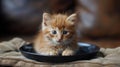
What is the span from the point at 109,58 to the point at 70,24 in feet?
0.80

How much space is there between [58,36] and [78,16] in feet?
2.32

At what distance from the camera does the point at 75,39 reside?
1.38 metres

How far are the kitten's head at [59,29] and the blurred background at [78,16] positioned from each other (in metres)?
0.50

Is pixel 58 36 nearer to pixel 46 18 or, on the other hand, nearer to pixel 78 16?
pixel 46 18

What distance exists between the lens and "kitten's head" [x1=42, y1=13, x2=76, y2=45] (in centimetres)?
129

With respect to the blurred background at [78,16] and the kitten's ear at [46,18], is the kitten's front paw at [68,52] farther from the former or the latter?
the blurred background at [78,16]

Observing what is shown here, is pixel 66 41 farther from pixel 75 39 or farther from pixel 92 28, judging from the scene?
pixel 92 28

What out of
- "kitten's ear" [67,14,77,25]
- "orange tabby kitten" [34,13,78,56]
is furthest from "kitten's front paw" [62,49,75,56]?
"kitten's ear" [67,14,77,25]

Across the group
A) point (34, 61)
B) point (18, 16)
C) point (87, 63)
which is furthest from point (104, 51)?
point (18, 16)

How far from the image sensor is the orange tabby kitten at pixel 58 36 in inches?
51.1

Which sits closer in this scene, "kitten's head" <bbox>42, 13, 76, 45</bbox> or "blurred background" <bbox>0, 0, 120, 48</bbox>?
"kitten's head" <bbox>42, 13, 76, 45</bbox>

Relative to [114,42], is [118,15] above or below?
above

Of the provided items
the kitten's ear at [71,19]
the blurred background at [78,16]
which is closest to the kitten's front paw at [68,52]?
the kitten's ear at [71,19]

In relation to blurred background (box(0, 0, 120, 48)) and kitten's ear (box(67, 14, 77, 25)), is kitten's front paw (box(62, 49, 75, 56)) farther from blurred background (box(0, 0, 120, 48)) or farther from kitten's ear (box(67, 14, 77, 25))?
blurred background (box(0, 0, 120, 48))
